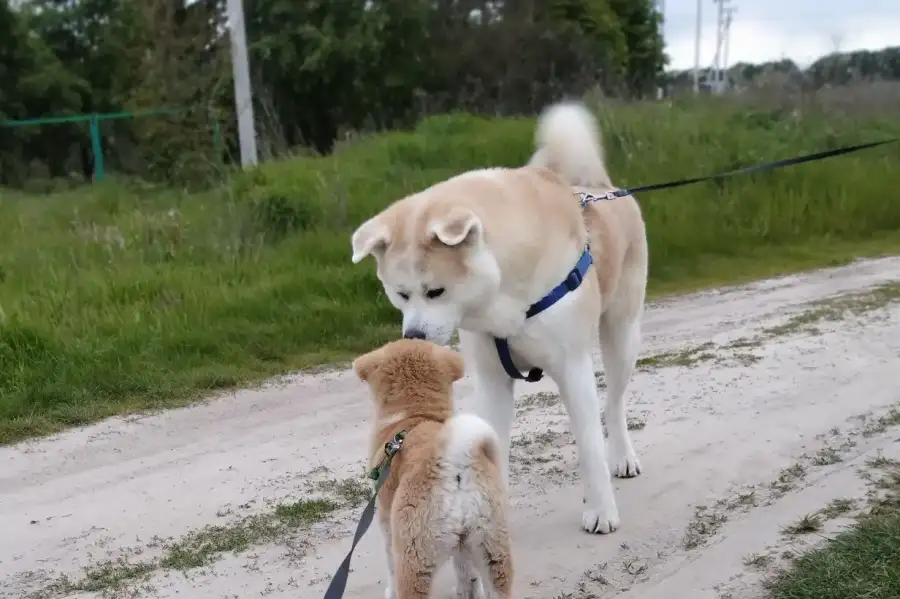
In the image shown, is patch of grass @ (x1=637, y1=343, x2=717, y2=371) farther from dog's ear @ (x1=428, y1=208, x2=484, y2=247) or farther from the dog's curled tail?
the dog's curled tail

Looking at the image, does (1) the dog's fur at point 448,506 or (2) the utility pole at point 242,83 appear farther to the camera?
(2) the utility pole at point 242,83

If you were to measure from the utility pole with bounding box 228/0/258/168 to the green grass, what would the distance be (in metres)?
1.28

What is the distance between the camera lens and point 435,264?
10.5ft

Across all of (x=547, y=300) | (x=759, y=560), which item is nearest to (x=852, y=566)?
(x=759, y=560)

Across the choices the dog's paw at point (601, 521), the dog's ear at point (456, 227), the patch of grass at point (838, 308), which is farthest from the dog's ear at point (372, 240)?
the patch of grass at point (838, 308)

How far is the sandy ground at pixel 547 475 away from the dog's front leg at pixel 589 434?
10cm

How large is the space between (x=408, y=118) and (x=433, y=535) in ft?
70.1

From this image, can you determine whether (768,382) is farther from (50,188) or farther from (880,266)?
(50,188)

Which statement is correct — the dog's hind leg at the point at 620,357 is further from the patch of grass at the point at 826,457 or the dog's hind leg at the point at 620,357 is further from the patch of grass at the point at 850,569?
the patch of grass at the point at 850,569

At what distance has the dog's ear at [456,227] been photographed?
313 cm

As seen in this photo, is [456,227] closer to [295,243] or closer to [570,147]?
[570,147]

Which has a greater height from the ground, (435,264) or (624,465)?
(435,264)

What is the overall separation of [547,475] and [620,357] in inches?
27.2

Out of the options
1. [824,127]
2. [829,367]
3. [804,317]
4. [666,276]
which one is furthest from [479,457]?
[824,127]
